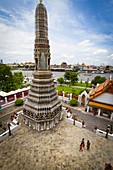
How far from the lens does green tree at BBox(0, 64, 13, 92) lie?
25.9 m

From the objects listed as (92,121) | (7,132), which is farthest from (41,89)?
(92,121)

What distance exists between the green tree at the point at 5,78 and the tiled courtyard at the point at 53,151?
52.0 feet

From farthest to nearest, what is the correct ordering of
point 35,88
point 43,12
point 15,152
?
point 35,88, point 43,12, point 15,152

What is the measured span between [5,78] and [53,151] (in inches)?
862

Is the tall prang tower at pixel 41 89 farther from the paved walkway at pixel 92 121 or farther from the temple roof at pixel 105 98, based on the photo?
the temple roof at pixel 105 98

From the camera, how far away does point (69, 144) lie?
1297 cm

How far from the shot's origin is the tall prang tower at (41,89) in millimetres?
15219

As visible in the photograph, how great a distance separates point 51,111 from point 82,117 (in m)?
7.41

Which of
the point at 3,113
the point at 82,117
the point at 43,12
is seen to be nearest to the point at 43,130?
the point at 82,117

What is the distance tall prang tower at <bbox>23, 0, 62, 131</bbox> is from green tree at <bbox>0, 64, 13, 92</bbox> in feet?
44.7

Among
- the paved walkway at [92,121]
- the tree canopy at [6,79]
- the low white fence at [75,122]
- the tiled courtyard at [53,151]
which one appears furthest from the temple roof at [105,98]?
the tree canopy at [6,79]

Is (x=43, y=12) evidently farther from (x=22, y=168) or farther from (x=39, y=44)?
(x=22, y=168)

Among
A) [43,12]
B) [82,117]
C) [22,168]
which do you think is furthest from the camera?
[82,117]

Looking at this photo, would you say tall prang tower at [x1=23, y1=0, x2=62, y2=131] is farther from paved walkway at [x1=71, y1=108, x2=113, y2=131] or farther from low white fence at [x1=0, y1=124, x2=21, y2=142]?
paved walkway at [x1=71, y1=108, x2=113, y2=131]
